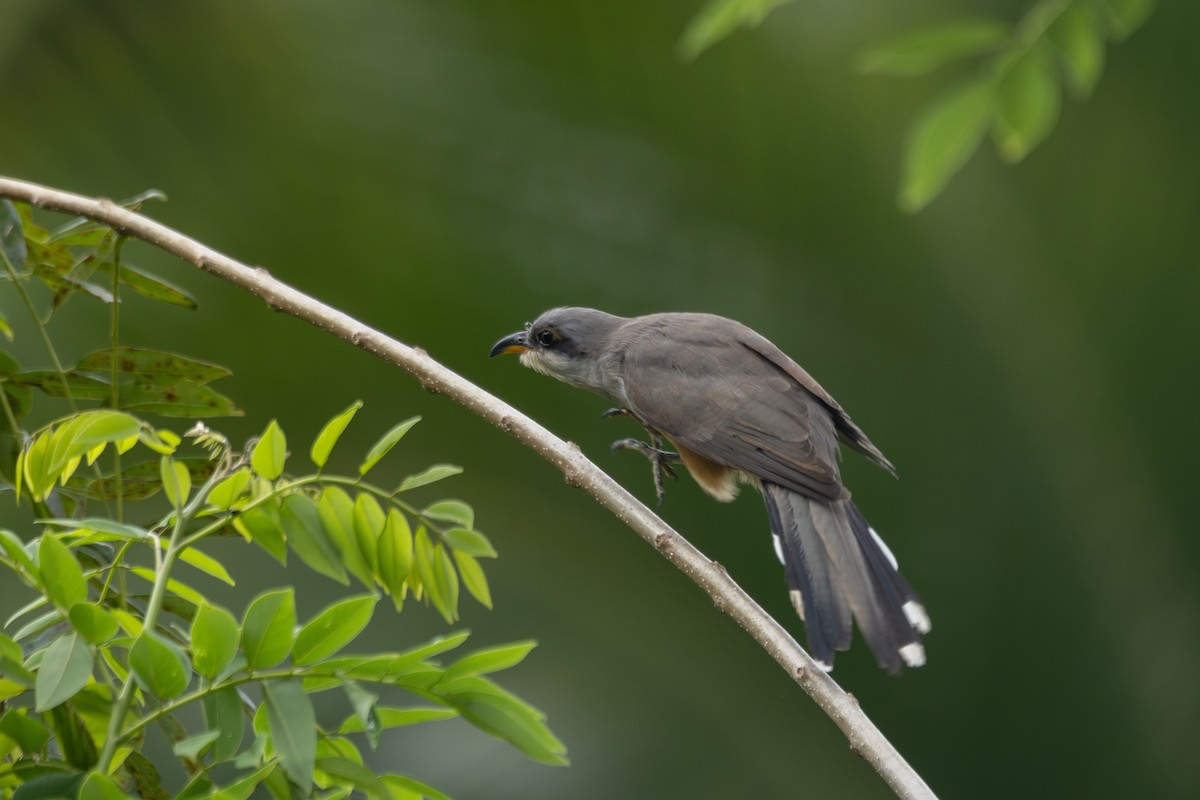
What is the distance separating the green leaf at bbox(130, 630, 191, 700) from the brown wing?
210 cm

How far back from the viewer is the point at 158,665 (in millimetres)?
1306

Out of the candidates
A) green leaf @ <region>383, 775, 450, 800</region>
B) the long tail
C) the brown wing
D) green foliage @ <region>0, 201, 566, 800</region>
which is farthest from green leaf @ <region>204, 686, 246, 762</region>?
the brown wing

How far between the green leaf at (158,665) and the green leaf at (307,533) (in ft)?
1.19

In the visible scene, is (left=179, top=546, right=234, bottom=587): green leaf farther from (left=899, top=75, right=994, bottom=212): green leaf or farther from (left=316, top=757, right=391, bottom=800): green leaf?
(left=899, top=75, right=994, bottom=212): green leaf

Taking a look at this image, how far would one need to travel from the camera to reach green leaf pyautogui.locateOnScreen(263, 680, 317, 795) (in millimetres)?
1299

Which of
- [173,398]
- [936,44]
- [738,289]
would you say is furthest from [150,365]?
[738,289]

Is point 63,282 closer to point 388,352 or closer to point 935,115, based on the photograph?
point 388,352

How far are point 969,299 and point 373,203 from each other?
2.52 metres

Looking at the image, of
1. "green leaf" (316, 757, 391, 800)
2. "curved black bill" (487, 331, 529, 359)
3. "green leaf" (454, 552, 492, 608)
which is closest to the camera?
"green leaf" (316, 757, 391, 800)

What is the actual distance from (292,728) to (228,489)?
422mm

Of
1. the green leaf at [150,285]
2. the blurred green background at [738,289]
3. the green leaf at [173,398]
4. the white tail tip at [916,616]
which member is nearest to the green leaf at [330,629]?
the green leaf at [173,398]

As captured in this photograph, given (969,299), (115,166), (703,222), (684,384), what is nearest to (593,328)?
(684,384)

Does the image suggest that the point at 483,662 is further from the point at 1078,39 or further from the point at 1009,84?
the point at 1078,39

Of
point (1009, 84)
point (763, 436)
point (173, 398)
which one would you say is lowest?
point (173, 398)
